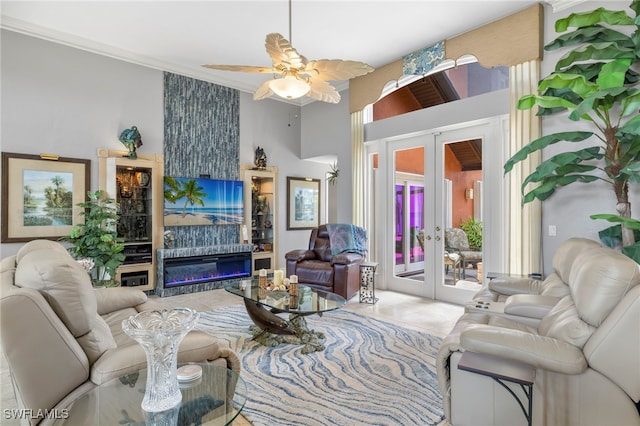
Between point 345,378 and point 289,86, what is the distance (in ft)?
8.06

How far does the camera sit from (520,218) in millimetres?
3889

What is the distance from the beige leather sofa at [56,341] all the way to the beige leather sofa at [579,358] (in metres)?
1.46

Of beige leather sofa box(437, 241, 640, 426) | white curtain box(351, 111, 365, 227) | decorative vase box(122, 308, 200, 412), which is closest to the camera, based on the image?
decorative vase box(122, 308, 200, 412)

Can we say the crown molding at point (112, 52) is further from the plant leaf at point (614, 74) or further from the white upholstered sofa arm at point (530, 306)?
the white upholstered sofa arm at point (530, 306)

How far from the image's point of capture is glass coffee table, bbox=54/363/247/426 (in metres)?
1.22

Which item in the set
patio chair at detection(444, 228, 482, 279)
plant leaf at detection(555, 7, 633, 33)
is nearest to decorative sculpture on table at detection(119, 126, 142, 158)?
patio chair at detection(444, 228, 482, 279)

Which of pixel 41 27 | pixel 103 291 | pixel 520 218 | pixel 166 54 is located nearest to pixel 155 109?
pixel 166 54

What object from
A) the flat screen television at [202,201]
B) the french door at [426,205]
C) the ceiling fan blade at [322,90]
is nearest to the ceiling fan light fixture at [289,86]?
the ceiling fan blade at [322,90]

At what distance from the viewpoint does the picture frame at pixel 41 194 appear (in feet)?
13.8

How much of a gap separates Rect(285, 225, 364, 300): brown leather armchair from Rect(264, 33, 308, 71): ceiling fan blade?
2799mm

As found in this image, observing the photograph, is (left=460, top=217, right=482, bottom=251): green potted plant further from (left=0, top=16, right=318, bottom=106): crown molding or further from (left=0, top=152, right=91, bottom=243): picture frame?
(left=0, top=152, right=91, bottom=243): picture frame

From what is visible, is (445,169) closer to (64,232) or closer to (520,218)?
(520,218)

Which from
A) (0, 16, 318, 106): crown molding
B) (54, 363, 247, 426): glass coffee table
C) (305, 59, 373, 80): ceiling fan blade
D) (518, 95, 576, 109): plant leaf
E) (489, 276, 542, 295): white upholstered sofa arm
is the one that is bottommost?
(54, 363, 247, 426): glass coffee table

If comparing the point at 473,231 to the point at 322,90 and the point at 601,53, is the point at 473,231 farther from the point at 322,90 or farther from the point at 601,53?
the point at 322,90
